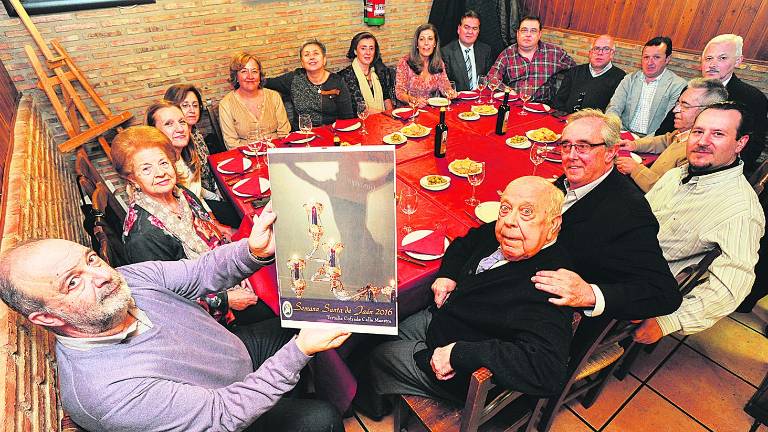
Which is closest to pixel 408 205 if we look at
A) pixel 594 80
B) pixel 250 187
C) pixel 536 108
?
pixel 250 187

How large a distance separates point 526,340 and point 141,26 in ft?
14.9

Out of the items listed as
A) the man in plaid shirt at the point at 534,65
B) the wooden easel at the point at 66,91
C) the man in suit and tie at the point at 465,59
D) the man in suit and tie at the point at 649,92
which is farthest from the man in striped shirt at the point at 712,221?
the wooden easel at the point at 66,91

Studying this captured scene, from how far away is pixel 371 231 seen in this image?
1.31 m

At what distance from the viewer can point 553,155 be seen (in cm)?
288

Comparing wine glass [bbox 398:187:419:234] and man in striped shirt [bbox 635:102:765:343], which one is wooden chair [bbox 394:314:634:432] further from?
wine glass [bbox 398:187:419:234]

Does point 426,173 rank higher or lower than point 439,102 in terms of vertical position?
lower

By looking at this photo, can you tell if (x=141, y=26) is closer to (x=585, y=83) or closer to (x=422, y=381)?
(x=422, y=381)

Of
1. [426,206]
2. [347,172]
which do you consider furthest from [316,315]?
[426,206]

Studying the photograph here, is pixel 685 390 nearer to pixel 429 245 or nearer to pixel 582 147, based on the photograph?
pixel 582 147

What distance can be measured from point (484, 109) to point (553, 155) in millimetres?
1071

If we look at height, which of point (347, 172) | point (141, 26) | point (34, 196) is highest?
point (141, 26)

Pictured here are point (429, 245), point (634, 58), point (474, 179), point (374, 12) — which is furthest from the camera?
point (374, 12)

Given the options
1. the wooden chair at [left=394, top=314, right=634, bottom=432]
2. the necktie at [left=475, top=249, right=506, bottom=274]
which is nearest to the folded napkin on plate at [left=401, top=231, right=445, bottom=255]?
the necktie at [left=475, top=249, right=506, bottom=274]

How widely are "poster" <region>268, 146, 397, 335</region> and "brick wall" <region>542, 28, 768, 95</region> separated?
16.3 ft
